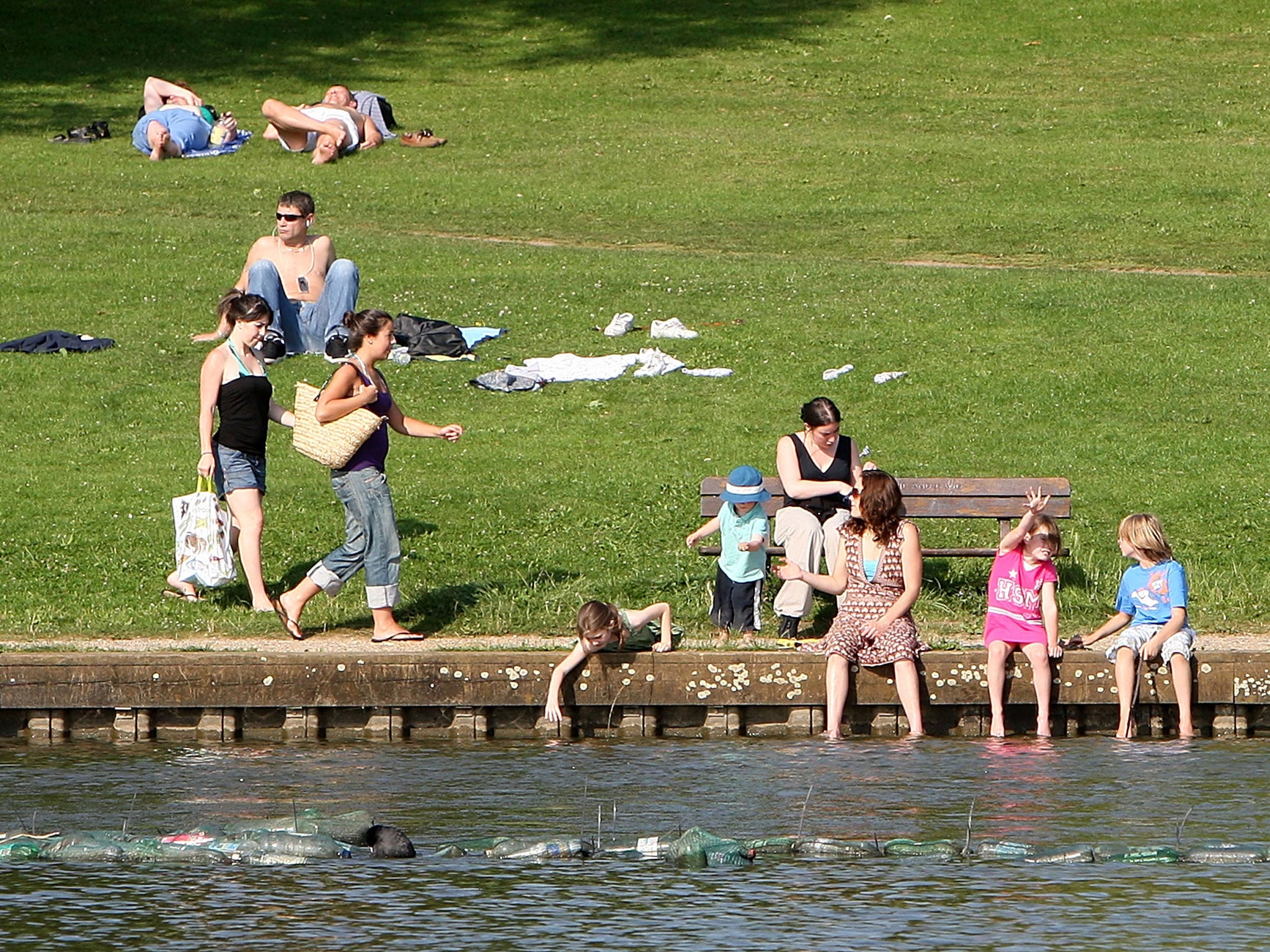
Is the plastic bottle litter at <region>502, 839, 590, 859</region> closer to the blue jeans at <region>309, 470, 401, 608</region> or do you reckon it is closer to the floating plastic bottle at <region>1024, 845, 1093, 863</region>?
the floating plastic bottle at <region>1024, 845, 1093, 863</region>

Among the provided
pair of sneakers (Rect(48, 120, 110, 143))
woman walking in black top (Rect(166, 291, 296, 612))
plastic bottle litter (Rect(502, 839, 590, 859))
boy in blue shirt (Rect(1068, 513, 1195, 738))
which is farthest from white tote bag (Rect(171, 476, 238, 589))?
pair of sneakers (Rect(48, 120, 110, 143))

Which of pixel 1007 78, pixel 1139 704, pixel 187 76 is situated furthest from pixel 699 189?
pixel 1139 704

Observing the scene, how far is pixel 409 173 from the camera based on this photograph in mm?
26188

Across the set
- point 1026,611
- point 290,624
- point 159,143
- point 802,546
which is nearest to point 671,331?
point 802,546

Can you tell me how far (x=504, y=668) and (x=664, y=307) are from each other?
370 inches

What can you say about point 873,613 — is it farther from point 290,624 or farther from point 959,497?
point 290,624

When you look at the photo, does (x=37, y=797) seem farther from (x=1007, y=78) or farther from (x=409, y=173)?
(x=1007, y=78)

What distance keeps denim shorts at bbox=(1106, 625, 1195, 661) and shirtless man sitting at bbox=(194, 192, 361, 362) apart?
699 centimetres

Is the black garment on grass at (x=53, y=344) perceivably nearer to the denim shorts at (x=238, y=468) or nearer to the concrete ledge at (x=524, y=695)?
the denim shorts at (x=238, y=468)

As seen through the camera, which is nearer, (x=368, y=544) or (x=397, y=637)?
(x=368, y=544)

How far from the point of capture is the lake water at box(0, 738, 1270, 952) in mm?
6156

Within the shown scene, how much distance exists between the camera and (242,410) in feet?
34.0

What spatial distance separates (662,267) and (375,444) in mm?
10266

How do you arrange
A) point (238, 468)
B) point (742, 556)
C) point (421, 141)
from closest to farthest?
1. point (742, 556)
2. point (238, 468)
3. point (421, 141)
